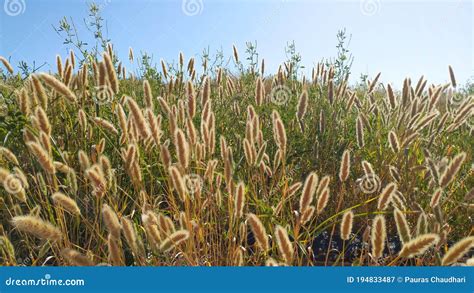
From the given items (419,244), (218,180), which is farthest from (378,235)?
(218,180)

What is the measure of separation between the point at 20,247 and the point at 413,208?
1.87 meters

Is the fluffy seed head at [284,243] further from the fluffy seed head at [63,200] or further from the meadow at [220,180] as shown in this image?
the fluffy seed head at [63,200]

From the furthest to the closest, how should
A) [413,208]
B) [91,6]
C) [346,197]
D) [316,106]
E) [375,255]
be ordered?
[91,6]
[316,106]
[346,197]
[413,208]
[375,255]

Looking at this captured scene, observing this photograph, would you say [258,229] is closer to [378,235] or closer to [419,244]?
[378,235]

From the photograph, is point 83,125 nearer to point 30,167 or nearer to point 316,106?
point 30,167

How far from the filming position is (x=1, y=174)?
1443mm

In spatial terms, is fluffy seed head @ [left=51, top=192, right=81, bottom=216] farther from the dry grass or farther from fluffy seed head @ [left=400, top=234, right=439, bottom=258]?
fluffy seed head @ [left=400, top=234, right=439, bottom=258]

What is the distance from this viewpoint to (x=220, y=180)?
1.79 m

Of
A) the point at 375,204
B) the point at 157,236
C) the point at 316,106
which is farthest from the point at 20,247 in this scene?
the point at 316,106

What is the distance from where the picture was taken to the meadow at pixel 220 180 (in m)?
1.41

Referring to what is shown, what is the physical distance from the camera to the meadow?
4.63ft

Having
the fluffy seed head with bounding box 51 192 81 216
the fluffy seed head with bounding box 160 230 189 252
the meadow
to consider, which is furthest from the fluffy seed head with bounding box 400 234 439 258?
the fluffy seed head with bounding box 51 192 81 216

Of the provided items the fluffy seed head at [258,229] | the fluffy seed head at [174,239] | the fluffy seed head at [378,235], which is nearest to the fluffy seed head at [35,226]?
the fluffy seed head at [174,239]

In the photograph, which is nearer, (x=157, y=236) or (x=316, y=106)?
(x=157, y=236)
